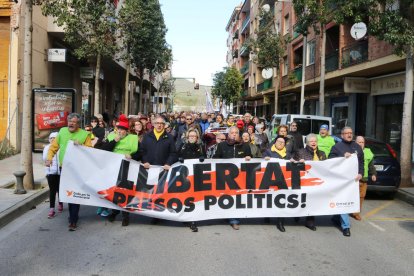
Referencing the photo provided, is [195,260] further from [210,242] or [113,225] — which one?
[113,225]

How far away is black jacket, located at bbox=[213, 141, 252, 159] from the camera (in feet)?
25.0

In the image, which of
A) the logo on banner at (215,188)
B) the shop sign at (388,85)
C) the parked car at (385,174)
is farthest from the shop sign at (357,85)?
the logo on banner at (215,188)

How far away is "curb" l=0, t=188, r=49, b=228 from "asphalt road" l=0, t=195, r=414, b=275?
0.15 meters

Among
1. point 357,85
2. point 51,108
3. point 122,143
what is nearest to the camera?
point 122,143

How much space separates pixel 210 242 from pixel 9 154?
11648 mm

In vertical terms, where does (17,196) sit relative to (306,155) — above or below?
below

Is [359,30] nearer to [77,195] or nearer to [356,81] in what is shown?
[356,81]

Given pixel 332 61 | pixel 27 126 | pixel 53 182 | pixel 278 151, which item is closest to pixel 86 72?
pixel 332 61

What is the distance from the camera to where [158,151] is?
7453 millimetres

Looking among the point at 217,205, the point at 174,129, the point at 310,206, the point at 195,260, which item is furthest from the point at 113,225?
the point at 174,129

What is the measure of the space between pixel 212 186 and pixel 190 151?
29.0 inches

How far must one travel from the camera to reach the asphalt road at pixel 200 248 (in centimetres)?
522

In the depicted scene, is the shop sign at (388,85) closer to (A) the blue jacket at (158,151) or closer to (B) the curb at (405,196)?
(B) the curb at (405,196)

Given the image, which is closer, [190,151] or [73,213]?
[73,213]
